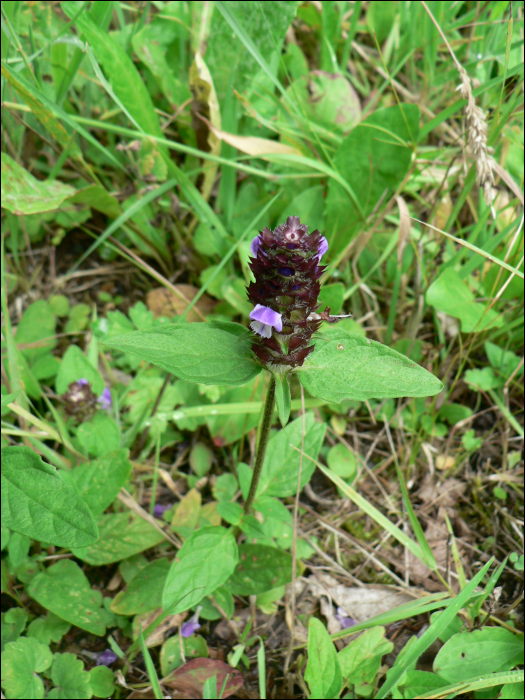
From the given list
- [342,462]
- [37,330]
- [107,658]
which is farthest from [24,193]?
[107,658]

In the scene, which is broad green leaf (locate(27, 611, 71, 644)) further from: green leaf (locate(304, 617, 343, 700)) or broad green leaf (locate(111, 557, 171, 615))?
green leaf (locate(304, 617, 343, 700))

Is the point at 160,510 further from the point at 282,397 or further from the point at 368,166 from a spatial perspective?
the point at 368,166

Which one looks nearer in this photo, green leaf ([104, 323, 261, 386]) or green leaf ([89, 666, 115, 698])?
green leaf ([104, 323, 261, 386])

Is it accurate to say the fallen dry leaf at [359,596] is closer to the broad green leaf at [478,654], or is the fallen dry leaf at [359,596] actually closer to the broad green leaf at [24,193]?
the broad green leaf at [478,654]

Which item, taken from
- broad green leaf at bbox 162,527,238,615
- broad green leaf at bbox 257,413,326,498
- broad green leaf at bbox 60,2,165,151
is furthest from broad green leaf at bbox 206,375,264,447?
broad green leaf at bbox 60,2,165,151

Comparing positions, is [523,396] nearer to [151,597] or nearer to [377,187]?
[377,187]
